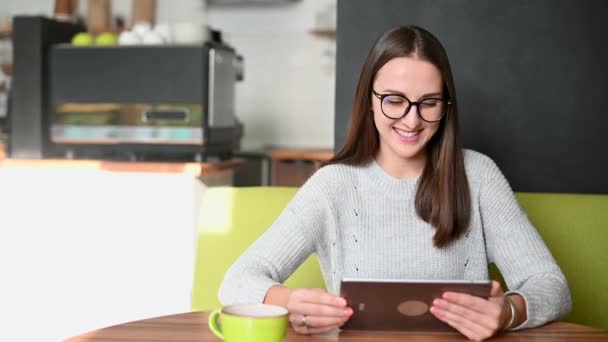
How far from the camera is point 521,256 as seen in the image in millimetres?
1400

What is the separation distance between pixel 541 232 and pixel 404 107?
461 mm

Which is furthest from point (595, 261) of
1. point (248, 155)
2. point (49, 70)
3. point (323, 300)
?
point (248, 155)

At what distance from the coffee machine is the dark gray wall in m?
1.49

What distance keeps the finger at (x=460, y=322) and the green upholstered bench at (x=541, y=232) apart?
0.59 metres

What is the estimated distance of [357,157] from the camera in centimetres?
154

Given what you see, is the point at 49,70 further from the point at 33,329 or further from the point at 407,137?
the point at 407,137

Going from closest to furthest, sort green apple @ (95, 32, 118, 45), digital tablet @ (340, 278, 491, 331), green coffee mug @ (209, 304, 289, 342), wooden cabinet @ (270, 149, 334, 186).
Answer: green coffee mug @ (209, 304, 289, 342) < digital tablet @ (340, 278, 491, 331) < green apple @ (95, 32, 118, 45) < wooden cabinet @ (270, 149, 334, 186)

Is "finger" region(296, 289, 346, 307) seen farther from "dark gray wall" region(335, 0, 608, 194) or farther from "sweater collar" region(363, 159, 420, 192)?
"dark gray wall" region(335, 0, 608, 194)

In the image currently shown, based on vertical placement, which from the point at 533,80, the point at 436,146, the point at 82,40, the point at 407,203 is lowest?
the point at 407,203

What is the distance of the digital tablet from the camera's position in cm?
102

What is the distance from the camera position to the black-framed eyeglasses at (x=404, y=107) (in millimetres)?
1403

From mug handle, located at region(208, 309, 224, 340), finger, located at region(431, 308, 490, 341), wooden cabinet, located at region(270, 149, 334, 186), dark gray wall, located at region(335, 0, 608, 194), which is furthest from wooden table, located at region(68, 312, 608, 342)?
wooden cabinet, located at region(270, 149, 334, 186)

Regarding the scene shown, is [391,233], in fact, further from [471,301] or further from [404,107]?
[471,301]

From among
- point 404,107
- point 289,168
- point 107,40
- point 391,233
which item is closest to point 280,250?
point 391,233
